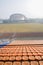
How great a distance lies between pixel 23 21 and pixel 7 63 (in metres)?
2.01

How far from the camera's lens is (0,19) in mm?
2104

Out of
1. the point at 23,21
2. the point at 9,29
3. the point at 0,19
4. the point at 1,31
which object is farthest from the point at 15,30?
the point at 0,19

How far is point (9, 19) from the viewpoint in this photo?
7.60ft

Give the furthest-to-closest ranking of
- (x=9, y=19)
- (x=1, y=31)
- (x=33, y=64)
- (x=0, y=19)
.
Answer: (x=1, y=31)
(x=9, y=19)
(x=0, y=19)
(x=33, y=64)

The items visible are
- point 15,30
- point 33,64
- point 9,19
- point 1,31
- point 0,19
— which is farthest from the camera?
point 15,30

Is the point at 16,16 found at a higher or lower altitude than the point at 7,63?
higher

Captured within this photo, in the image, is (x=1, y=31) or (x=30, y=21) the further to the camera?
(x=1, y=31)

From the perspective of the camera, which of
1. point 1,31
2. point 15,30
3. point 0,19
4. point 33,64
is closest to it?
point 33,64

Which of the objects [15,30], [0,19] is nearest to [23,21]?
[0,19]

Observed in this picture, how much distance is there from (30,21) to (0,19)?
61 centimetres

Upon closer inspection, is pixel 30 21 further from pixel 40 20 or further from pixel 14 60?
pixel 14 60

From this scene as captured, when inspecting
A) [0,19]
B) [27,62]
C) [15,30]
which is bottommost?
[15,30]

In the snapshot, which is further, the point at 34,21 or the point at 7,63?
the point at 34,21

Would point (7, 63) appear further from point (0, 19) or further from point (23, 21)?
point (23, 21)
